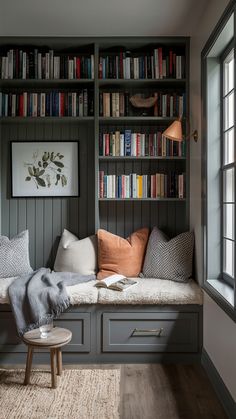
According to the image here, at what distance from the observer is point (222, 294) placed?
2.62 meters

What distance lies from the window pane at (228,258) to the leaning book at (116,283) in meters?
0.74

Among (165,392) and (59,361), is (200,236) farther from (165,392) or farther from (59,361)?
(59,361)

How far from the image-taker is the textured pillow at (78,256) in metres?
3.54

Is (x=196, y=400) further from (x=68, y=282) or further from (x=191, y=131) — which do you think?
(x=191, y=131)

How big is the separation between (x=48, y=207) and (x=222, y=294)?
1879 millimetres

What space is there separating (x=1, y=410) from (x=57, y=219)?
5.80 feet

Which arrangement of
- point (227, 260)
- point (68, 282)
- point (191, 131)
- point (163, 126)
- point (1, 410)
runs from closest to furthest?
point (1, 410)
point (227, 260)
point (68, 282)
point (191, 131)
point (163, 126)

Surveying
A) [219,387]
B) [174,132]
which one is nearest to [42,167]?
[174,132]

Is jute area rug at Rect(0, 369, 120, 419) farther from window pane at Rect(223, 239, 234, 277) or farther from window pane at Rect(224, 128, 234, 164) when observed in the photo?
window pane at Rect(224, 128, 234, 164)

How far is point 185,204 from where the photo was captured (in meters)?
3.65

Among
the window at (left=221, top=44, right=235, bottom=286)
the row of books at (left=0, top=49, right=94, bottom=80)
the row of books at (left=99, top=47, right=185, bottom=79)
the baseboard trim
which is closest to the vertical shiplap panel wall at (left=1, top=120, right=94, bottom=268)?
the row of books at (left=0, top=49, right=94, bottom=80)

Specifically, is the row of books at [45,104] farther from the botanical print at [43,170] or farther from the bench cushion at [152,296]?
the bench cushion at [152,296]

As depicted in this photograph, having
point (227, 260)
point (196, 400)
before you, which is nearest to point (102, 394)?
point (196, 400)

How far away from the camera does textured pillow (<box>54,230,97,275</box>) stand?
3.54 meters
